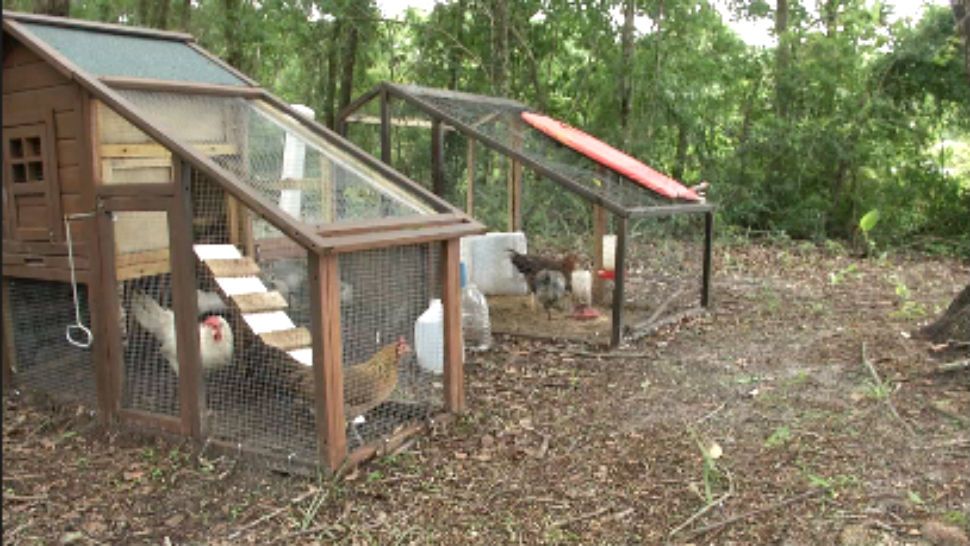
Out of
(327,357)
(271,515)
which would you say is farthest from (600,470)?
(271,515)

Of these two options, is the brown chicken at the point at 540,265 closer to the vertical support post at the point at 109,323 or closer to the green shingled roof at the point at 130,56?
the green shingled roof at the point at 130,56

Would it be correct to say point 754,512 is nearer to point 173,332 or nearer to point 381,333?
point 381,333

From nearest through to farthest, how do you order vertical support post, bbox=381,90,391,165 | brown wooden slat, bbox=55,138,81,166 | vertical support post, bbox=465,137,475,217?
1. brown wooden slat, bbox=55,138,81,166
2. vertical support post, bbox=381,90,391,165
3. vertical support post, bbox=465,137,475,217

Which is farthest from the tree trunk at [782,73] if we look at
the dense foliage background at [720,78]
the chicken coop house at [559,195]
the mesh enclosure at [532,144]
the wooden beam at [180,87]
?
the wooden beam at [180,87]

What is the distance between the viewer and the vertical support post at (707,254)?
7227 millimetres

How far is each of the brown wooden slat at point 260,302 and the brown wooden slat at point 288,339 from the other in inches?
6.7

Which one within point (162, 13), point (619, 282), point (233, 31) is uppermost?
point (162, 13)

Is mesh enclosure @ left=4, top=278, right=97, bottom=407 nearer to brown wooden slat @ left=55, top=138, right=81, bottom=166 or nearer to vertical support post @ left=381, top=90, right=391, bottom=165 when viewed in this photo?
brown wooden slat @ left=55, top=138, right=81, bottom=166

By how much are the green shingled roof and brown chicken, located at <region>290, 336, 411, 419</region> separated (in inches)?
74.2

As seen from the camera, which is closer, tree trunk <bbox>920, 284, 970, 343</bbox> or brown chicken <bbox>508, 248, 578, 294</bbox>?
tree trunk <bbox>920, 284, 970, 343</bbox>

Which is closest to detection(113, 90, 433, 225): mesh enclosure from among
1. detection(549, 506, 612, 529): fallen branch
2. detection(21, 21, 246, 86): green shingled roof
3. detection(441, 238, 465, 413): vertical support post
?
detection(21, 21, 246, 86): green shingled roof

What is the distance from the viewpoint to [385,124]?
22.4ft

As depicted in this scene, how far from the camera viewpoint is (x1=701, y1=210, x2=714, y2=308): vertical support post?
23.7 ft

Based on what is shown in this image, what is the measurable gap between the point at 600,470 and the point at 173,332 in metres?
2.27
